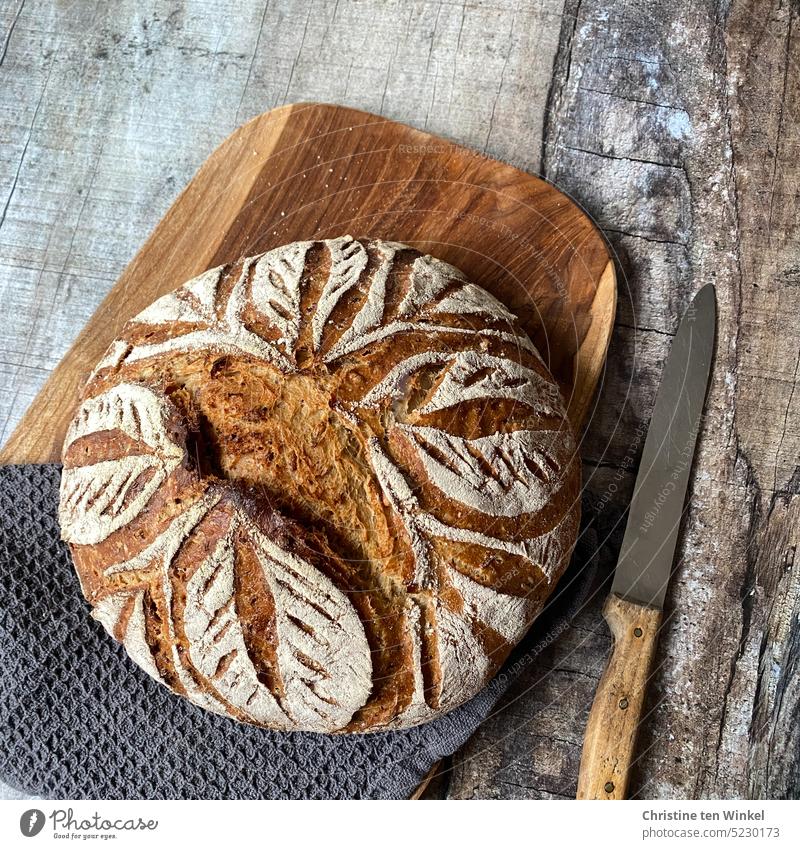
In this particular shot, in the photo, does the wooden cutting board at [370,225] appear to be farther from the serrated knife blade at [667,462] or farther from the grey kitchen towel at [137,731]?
the grey kitchen towel at [137,731]

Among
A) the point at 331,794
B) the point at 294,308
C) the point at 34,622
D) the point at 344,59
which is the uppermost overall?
the point at 344,59

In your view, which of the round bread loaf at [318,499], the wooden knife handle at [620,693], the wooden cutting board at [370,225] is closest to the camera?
the round bread loaf at [318,499]

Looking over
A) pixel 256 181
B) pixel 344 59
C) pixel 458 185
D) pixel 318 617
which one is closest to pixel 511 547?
pixel 318 617

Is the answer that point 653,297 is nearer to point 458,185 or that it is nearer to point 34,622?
point 458,185

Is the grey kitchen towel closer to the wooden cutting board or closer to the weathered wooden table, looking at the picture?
the weathered wooden table

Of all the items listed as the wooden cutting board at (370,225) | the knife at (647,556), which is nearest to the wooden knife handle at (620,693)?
the knife at (647,556)
